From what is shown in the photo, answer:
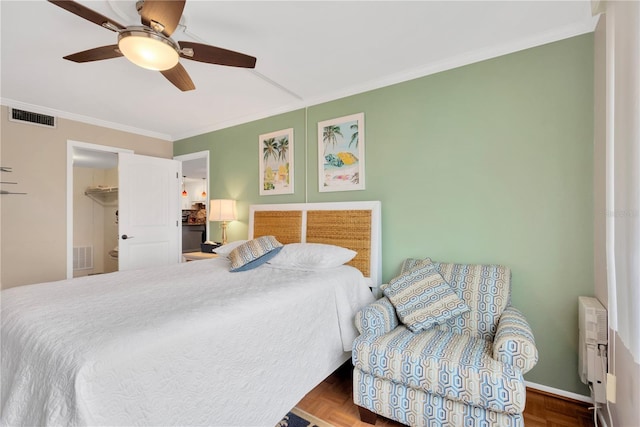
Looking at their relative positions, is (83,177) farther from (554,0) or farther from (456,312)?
(554,0)

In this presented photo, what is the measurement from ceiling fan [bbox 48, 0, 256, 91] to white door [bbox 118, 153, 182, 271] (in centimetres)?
219

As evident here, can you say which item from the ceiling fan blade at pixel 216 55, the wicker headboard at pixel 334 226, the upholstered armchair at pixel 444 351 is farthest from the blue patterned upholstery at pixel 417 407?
the ceiling fan blade at pixel 216 55

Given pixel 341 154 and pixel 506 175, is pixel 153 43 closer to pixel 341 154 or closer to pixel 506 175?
pixel 341 154

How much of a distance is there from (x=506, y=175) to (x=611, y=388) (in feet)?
4.42

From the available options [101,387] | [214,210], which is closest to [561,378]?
[101,387]

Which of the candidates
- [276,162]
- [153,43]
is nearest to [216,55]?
[153,43]

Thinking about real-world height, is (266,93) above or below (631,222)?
above

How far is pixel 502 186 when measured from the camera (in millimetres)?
2168

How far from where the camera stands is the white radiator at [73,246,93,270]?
5.52 metres

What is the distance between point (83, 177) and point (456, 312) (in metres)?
7.01

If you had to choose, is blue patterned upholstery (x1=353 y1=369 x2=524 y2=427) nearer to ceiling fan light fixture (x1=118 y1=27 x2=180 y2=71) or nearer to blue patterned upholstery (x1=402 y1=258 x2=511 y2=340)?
blue patterned upholstery (x1=402 y1=258 x2=511 y2=340)

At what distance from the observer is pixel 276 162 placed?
11.1 ft

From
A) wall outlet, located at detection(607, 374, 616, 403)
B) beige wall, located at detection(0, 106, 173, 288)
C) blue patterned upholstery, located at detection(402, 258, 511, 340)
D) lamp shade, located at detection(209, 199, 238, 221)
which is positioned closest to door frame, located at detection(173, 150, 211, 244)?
lamp shade, located at detection(209, 199, 238, 221)

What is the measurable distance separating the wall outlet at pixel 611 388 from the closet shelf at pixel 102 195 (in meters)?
6.81
